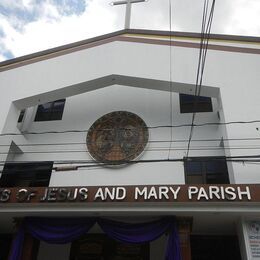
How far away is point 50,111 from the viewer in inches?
479

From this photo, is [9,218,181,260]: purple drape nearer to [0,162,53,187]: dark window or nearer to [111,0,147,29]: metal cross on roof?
[0,162,53,187]: dark window

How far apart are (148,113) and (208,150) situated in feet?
7.89

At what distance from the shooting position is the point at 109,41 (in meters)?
11.9

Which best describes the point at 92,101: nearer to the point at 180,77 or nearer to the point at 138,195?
the point at 180,77

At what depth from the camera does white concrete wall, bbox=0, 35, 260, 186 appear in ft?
32.0

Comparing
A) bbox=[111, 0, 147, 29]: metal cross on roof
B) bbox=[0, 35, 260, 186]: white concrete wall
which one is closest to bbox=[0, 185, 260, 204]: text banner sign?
bbox=[0, 35, 260, 186]: white concrete wall

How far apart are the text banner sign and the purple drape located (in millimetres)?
704

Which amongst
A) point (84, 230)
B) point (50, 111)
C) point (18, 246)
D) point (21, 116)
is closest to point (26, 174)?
point (21, 116)

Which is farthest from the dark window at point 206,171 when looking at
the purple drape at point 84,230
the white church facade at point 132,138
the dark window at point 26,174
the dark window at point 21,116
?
the dark window at point 21,116

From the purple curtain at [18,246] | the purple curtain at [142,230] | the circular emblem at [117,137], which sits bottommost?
the purple curtain at [18,246]

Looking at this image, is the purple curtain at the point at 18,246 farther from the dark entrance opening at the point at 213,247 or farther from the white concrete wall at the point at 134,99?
the dark entrance opening at the point at 213,247

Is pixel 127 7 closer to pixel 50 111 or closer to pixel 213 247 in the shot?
pixel 50 111

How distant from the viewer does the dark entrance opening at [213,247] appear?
8.91 m

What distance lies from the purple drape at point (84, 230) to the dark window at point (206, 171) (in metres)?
2.48
